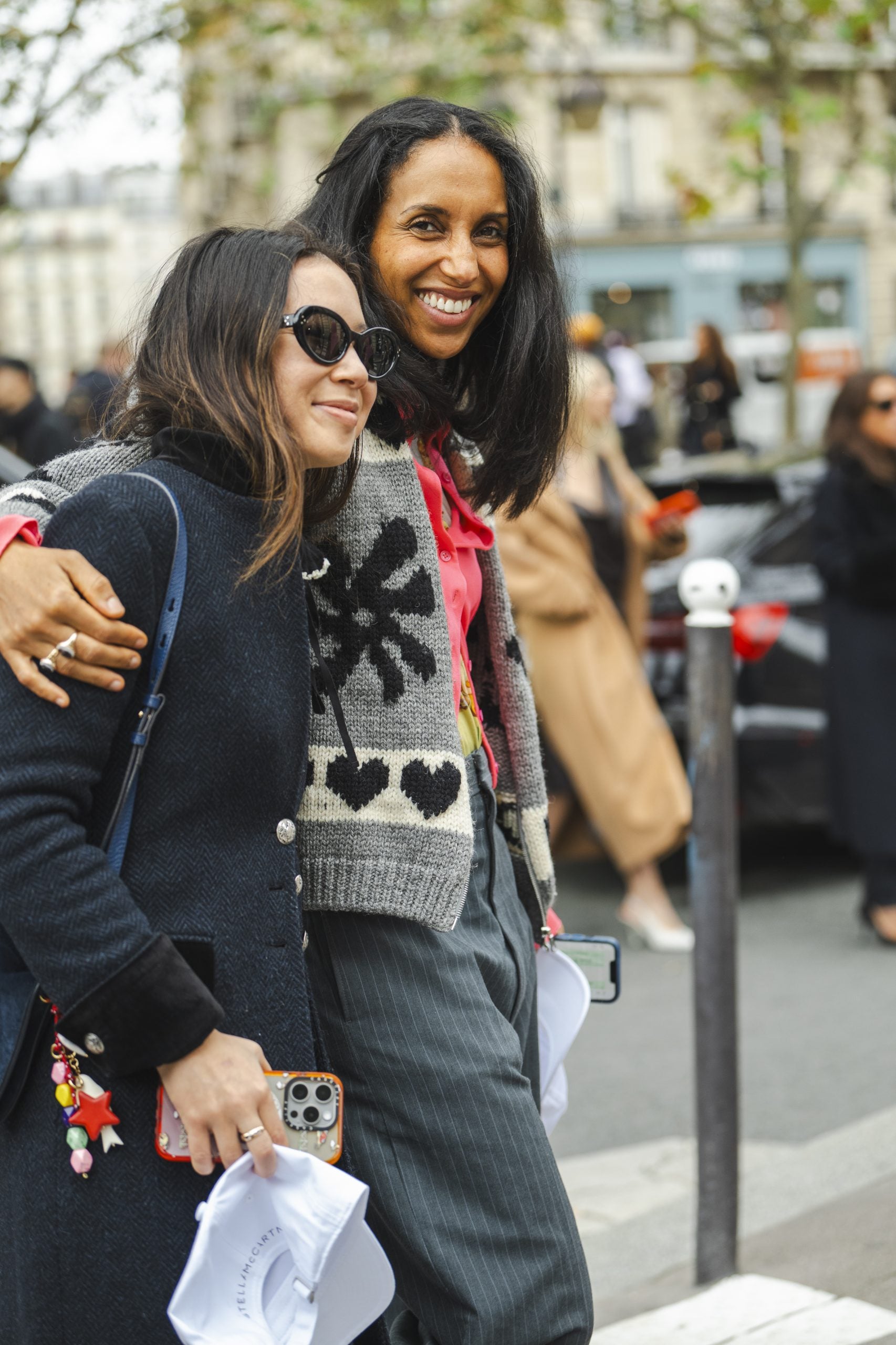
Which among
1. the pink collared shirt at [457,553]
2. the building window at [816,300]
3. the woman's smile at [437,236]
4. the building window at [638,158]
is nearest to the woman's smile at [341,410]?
the pink collared shirt at [457,553]

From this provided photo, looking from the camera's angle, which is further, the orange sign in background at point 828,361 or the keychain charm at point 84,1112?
the orange sign in background at point 828,361

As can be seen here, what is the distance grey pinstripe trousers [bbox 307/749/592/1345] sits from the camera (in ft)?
6.53

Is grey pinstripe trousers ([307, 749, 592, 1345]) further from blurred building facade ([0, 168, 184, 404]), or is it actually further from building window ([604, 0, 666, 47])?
blurred building facade ([0, 168, 184, 404])

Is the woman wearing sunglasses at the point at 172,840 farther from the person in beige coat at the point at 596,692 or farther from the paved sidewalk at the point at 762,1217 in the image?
the person in beige coat at the point at 596,692

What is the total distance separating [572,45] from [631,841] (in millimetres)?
10811

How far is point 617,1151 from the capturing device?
14.1 ft

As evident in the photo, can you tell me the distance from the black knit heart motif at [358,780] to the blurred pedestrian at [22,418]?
6.84 metres

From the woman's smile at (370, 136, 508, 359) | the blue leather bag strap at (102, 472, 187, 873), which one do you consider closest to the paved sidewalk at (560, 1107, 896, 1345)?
the blue leather bag strap at (102, 472, 187, 873)

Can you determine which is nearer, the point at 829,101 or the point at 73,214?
the point at 829,101

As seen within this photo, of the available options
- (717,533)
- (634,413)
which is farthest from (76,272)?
(717,533)

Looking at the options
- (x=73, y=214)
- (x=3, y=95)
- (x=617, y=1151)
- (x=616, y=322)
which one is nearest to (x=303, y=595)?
(x=617, y=1151)

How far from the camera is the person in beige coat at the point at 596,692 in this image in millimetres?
6027

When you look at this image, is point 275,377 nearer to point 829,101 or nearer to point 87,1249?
point 87,1249

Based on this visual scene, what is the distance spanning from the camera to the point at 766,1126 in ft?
14.4
